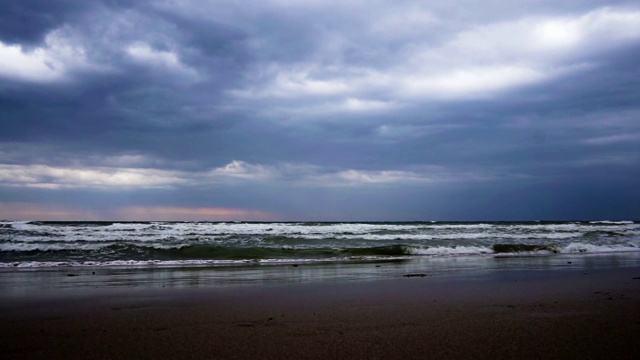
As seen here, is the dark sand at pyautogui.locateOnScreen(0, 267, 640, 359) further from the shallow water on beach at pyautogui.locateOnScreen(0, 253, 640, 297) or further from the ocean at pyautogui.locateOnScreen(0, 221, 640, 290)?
the ocean at pyautogui.locateOnScreen(0, 221, 640, 290)

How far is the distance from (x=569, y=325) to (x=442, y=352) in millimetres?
1977

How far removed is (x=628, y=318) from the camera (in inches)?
202

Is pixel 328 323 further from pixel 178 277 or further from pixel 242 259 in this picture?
pixel 242 259

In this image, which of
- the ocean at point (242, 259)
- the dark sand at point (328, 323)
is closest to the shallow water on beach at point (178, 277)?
the ocean at point (242, 259)

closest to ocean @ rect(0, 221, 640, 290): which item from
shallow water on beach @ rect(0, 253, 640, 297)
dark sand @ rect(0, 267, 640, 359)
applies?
shallow water on beach @ rect(0, 253, 640, 297)

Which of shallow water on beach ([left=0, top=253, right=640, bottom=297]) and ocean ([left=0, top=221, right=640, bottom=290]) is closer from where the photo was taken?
shallow water on beach ([left=0, top=253, right=640, bottom=297])

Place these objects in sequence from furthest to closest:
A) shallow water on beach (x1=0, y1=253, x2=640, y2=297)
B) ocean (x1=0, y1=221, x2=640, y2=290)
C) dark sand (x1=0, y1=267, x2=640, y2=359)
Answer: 1. ocean (x1=0, y1=221, x2=640, y2=290)
2. shallow water on beach (x1=0, y1=253, x2=640, y2=297)
3. dark sand (x1=0, y1=267, x2=640, y2=359)

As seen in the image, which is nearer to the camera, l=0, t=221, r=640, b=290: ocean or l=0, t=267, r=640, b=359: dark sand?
l=0, t=267, r=640, b=359: dark sand

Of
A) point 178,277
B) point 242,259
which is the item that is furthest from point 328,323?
point 242,259

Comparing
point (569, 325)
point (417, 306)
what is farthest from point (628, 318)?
point (417, 306)

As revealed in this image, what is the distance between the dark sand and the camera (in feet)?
12.6

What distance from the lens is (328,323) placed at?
4.96 m

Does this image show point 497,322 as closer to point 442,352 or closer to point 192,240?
point 442,352

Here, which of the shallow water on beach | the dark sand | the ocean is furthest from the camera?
the ocean
